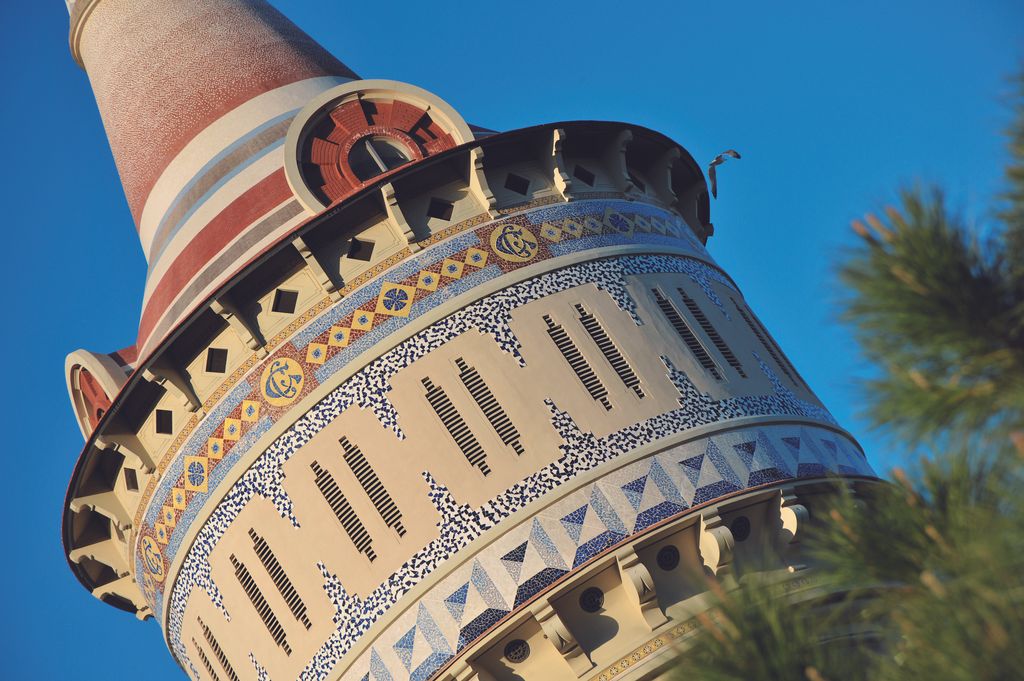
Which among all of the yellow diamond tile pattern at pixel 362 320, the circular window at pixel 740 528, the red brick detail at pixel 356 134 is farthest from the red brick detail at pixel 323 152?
the circular window at pixel 740 528

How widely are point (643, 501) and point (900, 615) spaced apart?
748cm

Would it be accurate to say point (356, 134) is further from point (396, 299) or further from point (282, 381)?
point (282, 381)

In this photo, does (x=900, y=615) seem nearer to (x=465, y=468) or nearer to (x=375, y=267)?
(x=465, y=468)

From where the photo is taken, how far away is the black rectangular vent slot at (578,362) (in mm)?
15148

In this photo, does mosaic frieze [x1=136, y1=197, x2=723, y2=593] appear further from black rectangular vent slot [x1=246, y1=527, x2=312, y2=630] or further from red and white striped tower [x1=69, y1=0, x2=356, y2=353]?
red and white striped tower [x1=69, y1=0, x2=356, y2=353]

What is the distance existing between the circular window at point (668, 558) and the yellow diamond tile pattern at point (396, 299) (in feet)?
14.0

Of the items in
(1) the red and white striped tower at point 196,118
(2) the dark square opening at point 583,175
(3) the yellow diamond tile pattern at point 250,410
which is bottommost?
(3) the yellow diamond tile pattern at point 250,410

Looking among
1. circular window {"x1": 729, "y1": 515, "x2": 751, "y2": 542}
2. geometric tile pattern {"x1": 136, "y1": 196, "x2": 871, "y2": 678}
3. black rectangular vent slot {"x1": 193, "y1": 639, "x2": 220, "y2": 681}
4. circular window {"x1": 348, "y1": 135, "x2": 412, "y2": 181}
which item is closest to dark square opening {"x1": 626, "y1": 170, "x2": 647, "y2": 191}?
geometric tile pattern {"x1": 136, "y1": 196, "x2": 871, "y2": 678}

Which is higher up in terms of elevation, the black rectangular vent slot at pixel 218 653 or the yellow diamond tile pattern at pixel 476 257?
the yellow diamond tile pattern at pixel 476 257

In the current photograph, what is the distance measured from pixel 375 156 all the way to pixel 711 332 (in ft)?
17.2

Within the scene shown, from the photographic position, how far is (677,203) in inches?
767

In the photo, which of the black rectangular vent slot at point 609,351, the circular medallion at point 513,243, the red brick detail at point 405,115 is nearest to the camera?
the black rectangular vent slot at point 609,351

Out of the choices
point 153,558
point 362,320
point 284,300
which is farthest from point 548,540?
point 153,558

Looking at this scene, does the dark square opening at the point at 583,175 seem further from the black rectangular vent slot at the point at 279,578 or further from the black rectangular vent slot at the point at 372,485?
the black rectangular vent slot at the point at 279,578
